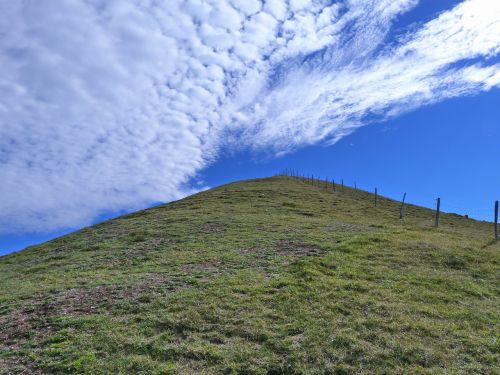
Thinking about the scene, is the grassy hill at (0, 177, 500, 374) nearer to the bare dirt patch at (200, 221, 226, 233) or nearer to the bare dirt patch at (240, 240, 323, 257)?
the bare dirt patch at (240, 240, 323, 257)

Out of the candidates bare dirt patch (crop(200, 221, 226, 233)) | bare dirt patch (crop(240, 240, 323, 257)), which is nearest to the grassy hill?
A: bare dirt patch (crop(240, 240, 323, 257))

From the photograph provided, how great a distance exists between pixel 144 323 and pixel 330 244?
13.0 meters

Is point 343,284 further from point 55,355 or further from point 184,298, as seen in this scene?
point 55,355

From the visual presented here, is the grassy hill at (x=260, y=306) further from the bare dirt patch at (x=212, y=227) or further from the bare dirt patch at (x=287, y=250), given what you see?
the bare dirt patch at (x=212, y=227)

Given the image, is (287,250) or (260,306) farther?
(287,250)

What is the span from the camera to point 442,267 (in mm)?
18594

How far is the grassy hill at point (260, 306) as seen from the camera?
9648 millimetres

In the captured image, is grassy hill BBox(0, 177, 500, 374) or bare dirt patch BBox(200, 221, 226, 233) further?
bare dirt patch BBox(200, 221, 226, 233)

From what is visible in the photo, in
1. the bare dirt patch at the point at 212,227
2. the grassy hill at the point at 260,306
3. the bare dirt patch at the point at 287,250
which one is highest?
the bare dirt patch at the point at 212,227

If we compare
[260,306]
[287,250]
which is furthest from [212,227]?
[260,306]

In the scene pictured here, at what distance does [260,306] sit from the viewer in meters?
13.0

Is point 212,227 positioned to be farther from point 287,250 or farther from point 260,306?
point 260,306

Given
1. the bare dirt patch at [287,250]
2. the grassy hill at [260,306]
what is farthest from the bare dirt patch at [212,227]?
the bare dirt patch at [287,250]

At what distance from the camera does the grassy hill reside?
31.7ft
